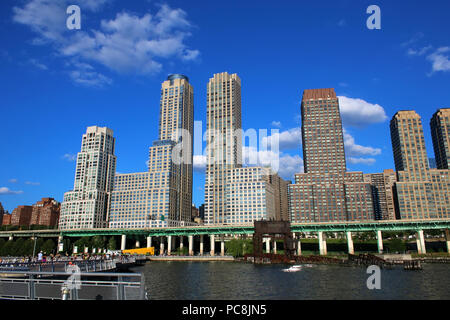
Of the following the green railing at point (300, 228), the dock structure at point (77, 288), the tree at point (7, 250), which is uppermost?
the green railing at point (300, 228)

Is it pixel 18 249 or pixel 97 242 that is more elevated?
pixel 97 242

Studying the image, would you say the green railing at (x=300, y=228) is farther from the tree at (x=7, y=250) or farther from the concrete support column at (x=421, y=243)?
the tree at (x=7, y=250)

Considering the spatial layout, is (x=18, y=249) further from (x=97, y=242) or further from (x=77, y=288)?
(x=77, y=288)

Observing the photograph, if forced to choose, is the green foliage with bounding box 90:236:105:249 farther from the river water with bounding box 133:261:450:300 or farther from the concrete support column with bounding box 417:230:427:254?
the concrete support column with bounding box 417:230:427:254

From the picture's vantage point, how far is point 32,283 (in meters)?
16.5

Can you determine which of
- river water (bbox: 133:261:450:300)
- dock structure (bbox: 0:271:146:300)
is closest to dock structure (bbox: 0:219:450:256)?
river water (bbox: 133:261:450:300)

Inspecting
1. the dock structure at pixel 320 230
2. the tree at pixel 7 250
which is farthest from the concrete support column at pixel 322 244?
the tree at pixel 7 250

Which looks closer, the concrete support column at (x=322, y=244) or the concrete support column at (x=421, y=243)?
the concrete support column at (x=421, y=243)

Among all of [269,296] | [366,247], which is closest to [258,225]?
[269,296]

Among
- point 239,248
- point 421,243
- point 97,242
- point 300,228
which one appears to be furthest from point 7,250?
point 421,243
